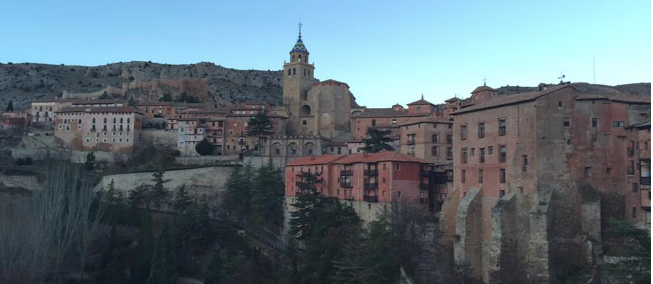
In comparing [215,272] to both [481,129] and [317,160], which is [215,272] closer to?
[317,160]

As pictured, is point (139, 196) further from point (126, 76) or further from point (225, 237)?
point (126, 76)

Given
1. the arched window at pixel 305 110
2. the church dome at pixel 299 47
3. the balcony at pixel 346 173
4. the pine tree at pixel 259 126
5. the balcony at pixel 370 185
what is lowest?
the balcony at pixel 370 185

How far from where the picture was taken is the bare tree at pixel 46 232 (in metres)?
39.2

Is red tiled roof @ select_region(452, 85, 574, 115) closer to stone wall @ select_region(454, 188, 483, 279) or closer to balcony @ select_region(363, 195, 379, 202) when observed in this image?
stone wall @ select_region(454, 188, 483, 279)

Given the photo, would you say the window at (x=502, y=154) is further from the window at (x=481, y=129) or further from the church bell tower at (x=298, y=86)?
the church bell tower at (x=298, y=86)

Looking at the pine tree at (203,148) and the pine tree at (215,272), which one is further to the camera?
the pine tree at (203,148)

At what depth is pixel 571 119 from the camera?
32.4 m

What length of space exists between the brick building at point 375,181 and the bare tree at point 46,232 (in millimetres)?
17739

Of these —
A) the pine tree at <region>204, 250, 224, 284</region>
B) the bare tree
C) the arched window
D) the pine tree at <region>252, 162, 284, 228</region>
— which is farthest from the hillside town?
the bare tree

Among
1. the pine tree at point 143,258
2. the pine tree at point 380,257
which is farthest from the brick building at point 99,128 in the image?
the pine tree at point 380,257

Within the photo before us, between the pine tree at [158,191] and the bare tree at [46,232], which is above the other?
the pine tree at [158,191]

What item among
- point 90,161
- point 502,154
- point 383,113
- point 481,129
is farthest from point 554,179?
point 90,161

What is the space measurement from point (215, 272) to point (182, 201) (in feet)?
41.1

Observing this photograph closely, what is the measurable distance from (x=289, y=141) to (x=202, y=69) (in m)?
58.7
